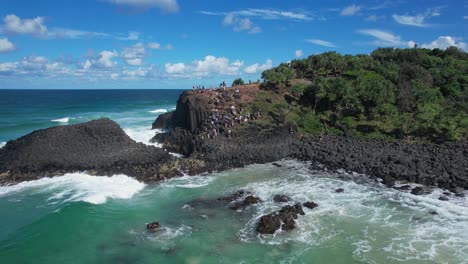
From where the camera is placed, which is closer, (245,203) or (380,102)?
(245,203)

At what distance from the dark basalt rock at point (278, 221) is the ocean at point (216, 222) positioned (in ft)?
1.55

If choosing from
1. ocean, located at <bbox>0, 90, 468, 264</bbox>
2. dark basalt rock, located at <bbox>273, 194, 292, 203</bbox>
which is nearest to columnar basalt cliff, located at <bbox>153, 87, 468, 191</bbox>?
ocean, located at <bbox>0, 90, 468, 264</bbox>

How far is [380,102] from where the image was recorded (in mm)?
47719

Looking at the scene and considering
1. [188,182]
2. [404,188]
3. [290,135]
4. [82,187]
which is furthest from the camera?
[290,135]

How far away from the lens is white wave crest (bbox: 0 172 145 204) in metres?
28.1

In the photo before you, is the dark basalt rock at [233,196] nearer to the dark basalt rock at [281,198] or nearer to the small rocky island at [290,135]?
the dark basalt rock at [281,198]

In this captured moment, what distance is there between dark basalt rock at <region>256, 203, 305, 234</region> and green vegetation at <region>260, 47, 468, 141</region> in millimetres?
21821

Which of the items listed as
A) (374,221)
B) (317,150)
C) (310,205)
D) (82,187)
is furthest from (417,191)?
(82,187)

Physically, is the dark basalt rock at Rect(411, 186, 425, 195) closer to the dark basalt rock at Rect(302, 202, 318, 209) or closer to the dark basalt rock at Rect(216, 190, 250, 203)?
the dark basalt rock at Rect(302, 202, 318, 209)

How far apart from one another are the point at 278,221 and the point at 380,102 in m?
31.4

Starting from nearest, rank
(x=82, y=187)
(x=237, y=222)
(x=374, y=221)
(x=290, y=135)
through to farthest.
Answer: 1. (x=374, y=221)
2. (x=237, y=222)
3. (x=82, y=187)
4. (x=290, y=135)

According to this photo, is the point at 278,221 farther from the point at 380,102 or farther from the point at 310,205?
the point at 380,102

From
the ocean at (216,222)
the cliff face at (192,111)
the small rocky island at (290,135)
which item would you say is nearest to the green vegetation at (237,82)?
the small rocky island at (290,135)

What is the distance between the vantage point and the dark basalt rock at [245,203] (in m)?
25.9
